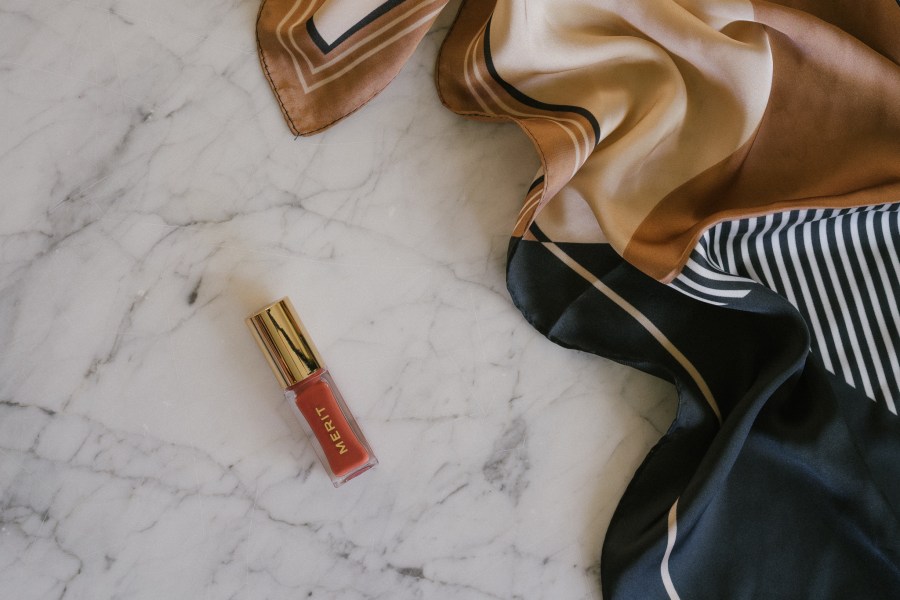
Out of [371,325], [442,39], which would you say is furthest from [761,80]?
[371,325]

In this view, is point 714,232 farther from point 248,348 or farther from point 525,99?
point 248,348

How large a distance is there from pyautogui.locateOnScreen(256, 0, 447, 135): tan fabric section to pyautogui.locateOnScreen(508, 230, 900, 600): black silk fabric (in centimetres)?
21

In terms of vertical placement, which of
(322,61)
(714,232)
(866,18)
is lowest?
(714,232)

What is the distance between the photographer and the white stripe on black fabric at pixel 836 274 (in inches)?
23.0

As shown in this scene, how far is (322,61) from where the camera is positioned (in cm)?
62

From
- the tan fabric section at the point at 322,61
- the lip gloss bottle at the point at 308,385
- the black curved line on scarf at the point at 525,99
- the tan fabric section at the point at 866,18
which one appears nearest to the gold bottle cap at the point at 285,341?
the lip gloss bottle at the point at 308,385

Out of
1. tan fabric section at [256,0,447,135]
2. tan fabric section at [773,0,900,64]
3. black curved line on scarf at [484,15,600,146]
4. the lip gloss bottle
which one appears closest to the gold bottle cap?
the lip gloss bottle

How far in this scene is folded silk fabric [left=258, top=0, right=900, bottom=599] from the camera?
57 cm

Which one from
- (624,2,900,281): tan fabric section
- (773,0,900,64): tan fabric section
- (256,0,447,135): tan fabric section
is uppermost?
(256,0,447,135): tan fabric section

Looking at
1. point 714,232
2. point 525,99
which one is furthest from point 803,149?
point 525,99

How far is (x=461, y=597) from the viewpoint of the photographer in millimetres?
619

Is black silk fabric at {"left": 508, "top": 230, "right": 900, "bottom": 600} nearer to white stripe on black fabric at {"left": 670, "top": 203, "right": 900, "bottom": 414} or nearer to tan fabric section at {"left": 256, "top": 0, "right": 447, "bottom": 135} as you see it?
white stripe on black fabric at {"left": 670, "top": 203, "right": 900, "bottom": 414}

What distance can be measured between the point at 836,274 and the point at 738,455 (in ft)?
0.62

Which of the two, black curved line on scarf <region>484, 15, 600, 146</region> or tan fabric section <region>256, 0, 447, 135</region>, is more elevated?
tan fabric section <region>256, 0, 447, 135</region>
